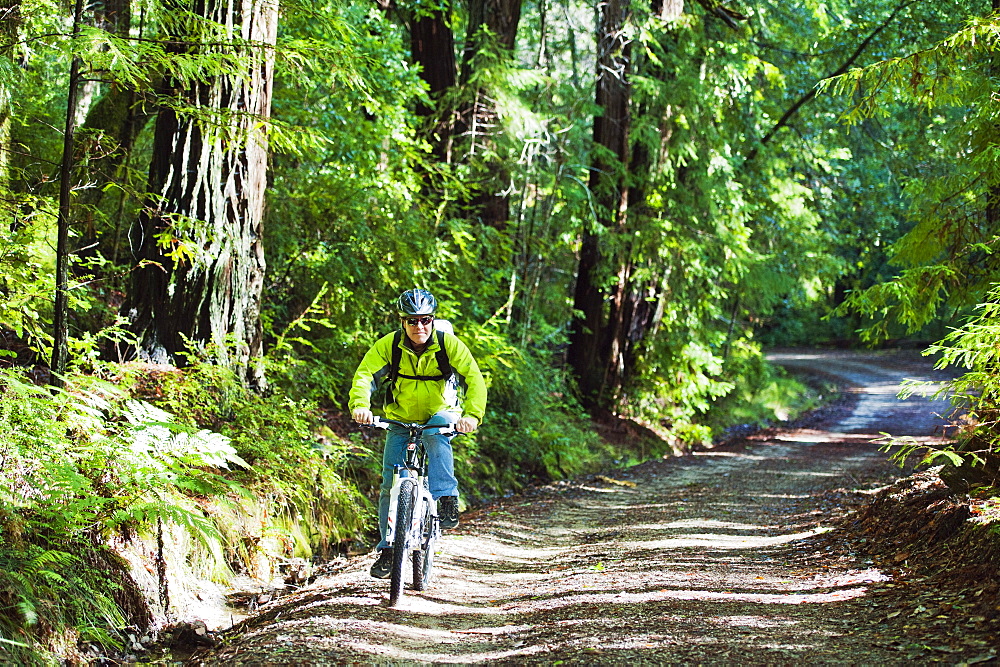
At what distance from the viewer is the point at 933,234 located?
Answer: 802cm

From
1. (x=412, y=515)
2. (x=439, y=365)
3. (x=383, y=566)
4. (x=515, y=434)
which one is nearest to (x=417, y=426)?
(x=439, y=365)

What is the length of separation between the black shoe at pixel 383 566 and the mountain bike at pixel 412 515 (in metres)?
0.15

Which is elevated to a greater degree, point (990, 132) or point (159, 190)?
point (990, 132)

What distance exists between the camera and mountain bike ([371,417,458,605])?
6.16 meters

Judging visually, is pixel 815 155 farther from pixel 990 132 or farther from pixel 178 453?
pixel 178 453

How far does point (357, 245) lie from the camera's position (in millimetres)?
10570

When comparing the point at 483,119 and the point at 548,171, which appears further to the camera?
the point at 548,171

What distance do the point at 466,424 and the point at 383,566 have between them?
1244mm

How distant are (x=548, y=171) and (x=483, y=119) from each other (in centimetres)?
175

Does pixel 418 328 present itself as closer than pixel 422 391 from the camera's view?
Yes

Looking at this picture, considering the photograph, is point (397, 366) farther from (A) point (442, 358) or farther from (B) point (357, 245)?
(B) point (357, 245)

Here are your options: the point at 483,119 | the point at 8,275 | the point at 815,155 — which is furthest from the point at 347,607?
the point at 815,155

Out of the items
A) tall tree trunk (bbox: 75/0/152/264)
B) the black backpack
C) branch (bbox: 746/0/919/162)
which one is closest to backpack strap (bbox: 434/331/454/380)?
the black backpack

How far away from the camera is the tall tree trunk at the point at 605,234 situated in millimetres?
16516
